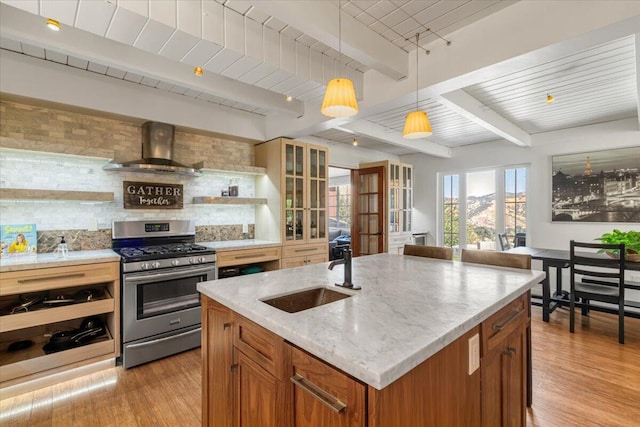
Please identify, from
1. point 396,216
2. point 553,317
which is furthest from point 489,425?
point 396,216

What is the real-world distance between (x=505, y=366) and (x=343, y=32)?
2163mm

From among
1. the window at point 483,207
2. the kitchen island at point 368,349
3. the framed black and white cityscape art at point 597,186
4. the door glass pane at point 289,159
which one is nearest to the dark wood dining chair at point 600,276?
the framed black and white cityscape art at point 597,186

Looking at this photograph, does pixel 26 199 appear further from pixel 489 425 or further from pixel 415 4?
pixel 489 425

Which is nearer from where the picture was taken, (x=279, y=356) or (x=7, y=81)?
(x=279, y=356)

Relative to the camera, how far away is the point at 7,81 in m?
2.44

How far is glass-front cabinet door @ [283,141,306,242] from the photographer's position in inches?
156

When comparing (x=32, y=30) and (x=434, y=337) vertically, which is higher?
(x=32, y=30)

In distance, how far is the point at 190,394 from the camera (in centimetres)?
225

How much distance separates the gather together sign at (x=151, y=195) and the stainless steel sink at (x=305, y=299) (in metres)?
2.55

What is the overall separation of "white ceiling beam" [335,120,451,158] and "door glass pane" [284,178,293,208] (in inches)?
37.5

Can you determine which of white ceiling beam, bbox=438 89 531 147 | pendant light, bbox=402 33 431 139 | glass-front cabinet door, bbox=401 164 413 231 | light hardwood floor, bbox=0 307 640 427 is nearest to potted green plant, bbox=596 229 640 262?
light hardwood floor, bbox=0 307 640 427

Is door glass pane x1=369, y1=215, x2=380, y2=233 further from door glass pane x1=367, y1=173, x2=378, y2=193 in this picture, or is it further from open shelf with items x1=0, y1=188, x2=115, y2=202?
open shelf with items x1=0, y1=188, x2=115, y2=202

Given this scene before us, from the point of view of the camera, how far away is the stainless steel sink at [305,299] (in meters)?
1.50

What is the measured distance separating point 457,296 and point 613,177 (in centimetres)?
473
